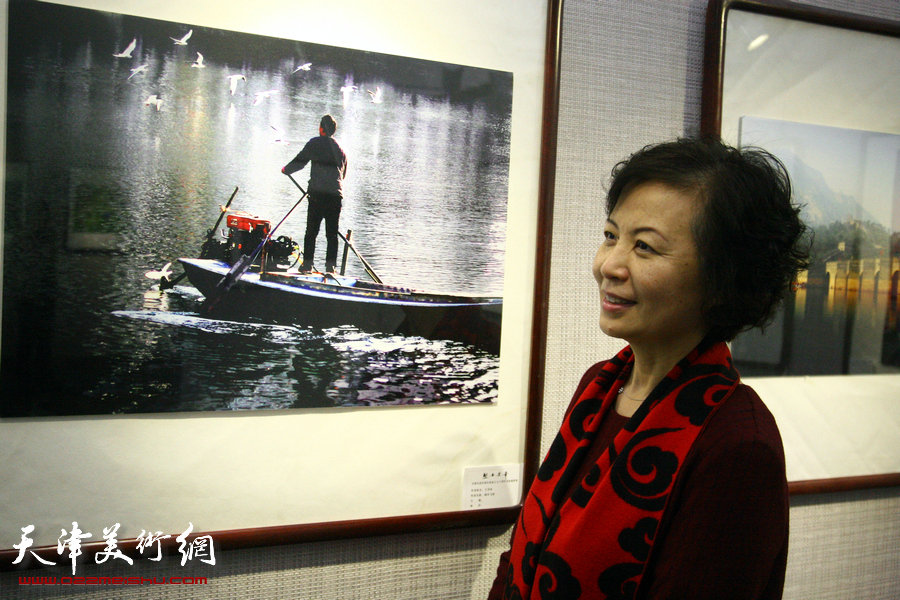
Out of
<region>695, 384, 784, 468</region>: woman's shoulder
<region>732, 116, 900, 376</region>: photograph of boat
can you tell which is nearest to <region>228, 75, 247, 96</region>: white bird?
<region>695, 384, 784, 468</region>: woman's shoulder

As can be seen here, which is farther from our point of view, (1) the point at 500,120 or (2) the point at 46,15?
(1) the point at 500,120

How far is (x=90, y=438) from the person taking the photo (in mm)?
942

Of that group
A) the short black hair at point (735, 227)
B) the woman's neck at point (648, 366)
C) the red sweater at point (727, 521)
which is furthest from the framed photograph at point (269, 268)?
the red sweater at point (727, 521)

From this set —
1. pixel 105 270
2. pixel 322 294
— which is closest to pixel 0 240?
pixel 105 270

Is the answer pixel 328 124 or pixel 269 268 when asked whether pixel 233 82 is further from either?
pixel 269 268

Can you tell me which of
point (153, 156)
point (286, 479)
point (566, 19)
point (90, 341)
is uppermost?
point (566, 19)

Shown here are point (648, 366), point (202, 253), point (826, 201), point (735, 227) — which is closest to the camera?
point (735, 227)

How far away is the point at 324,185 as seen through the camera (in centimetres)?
103

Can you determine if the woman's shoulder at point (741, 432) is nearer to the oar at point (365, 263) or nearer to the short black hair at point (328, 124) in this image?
the oar at point (365, 263)

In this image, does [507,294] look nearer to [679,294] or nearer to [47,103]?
[679,294]

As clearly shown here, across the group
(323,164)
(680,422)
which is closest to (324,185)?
(323,164)

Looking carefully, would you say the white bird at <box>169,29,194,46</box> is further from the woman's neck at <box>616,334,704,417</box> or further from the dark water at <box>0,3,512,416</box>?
the woman's neck at <box>616,334,704,417</box>

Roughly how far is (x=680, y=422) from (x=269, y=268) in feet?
2.18

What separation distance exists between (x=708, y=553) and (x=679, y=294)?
305mm
